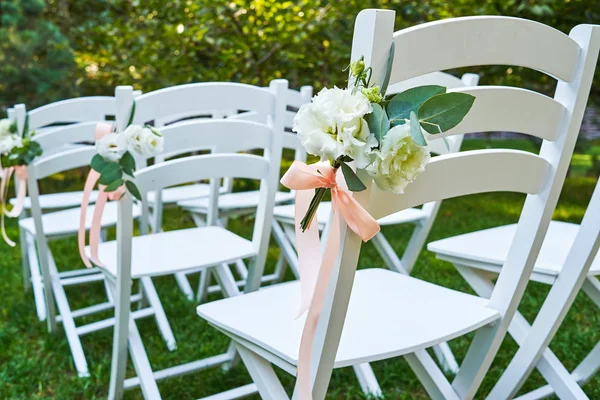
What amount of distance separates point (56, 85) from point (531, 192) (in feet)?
22.9

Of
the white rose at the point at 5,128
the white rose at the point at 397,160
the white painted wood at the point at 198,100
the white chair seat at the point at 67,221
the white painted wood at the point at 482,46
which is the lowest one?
the white chair seat at the point at 67,221

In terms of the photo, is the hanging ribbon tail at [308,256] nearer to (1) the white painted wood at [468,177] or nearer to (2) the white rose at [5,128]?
(1) the white painted wood at [468,177]

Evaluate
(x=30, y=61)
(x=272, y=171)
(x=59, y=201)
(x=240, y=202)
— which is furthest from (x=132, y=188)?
(x=30, y=61)

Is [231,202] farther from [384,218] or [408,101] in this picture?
[408,101]

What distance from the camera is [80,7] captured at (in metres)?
8.88

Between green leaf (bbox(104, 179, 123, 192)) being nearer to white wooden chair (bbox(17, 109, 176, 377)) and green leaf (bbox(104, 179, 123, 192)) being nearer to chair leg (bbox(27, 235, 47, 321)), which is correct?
white wooden chair (bbox(17, 109, 176, 377))

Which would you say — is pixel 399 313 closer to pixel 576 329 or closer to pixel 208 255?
pixel 208 255

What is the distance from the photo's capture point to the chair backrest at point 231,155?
6.20 ft

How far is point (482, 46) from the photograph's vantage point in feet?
3.84

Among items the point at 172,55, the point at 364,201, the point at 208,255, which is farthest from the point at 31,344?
the point at 172,55

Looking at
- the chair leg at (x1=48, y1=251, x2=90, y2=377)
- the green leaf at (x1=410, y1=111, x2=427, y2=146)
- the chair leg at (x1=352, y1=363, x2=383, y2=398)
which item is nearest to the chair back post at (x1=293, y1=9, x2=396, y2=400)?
the green leaf at (x1=410, y1=111, x2=427, y2=146)

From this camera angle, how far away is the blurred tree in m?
6.91

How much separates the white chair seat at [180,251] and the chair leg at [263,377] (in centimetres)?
63

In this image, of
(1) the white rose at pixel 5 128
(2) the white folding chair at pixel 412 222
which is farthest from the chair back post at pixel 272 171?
(1) the white rose at pixel 5 128
